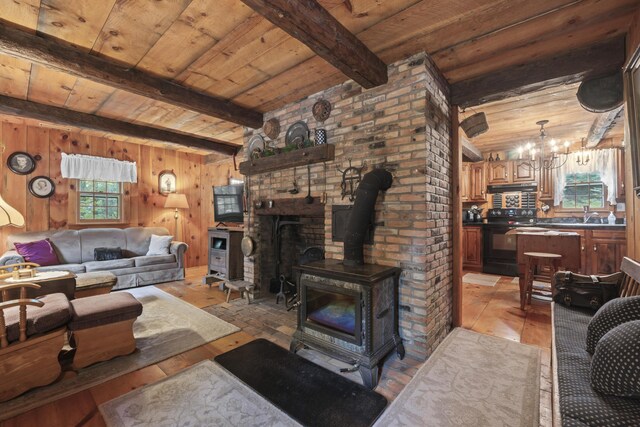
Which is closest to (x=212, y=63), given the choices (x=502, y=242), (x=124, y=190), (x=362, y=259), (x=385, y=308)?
(x=362, y=259)

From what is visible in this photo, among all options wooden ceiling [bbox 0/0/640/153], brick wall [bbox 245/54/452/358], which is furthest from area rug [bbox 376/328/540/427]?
wooden ceiling [bbox 0/0/640/153]

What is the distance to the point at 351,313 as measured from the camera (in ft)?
7.16

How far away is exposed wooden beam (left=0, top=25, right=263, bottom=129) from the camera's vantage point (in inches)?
81.8

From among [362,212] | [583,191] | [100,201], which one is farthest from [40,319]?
[583,191]

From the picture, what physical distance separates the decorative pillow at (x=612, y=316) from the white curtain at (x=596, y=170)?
5056mm

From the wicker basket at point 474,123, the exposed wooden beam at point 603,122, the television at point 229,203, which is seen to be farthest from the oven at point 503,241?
the television at point 229,203

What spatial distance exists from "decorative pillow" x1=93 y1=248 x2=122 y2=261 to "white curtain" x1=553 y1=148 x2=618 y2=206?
8.21 metres

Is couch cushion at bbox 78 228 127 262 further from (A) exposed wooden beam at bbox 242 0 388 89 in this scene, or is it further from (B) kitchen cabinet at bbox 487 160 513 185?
(B) kitchen cabinet at bbox 487 160 513 185

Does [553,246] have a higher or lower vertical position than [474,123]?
lower

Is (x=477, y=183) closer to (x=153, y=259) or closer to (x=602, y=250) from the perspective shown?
(x=602, y=250)

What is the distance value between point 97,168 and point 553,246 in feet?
24.2

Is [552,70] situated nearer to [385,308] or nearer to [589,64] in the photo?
[589,64]

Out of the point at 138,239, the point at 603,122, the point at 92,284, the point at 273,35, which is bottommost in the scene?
the point at 92,284

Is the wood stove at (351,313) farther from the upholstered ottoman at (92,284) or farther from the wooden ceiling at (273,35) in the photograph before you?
the upholstered ottoman at (92,284)
